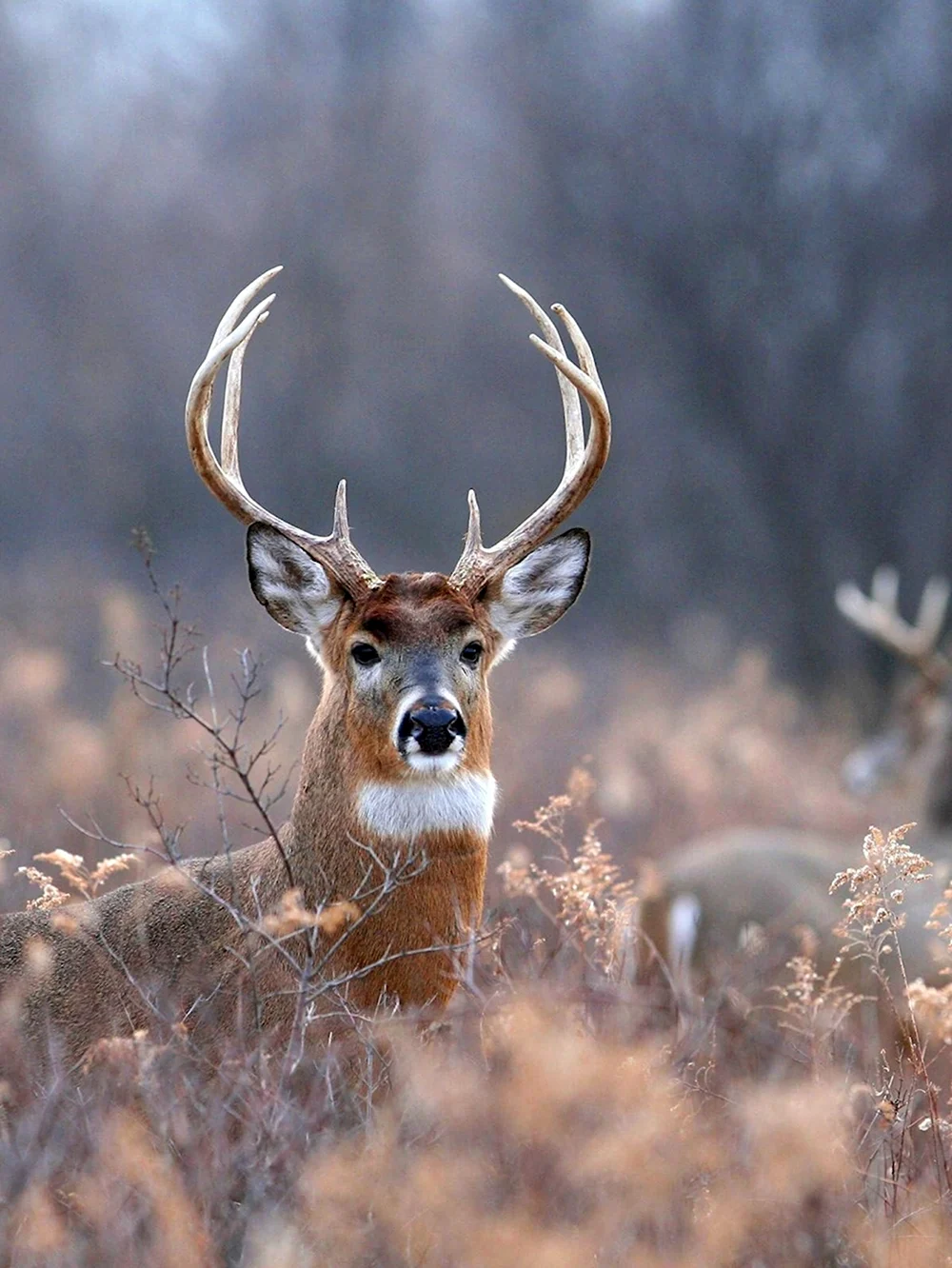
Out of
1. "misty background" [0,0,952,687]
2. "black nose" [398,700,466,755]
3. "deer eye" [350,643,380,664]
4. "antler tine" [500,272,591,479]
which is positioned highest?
"misty background" [0,0,952,687]

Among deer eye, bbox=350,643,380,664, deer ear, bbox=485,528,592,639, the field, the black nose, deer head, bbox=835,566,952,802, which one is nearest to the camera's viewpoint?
the field

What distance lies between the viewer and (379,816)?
440 centimetres

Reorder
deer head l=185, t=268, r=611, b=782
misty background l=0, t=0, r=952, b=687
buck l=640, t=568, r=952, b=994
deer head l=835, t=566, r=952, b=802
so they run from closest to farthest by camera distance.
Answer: deer head l=185, t=268, r=611, b=782 < buck l=640, t=568, r=952, b=994 < deer head l=835, t=566, r=952, b=802 < misty background l=0, t=0, r=952, b=687

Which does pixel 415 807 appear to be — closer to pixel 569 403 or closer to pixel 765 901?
pixel 569 403

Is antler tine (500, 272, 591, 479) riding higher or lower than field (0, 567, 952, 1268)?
higher

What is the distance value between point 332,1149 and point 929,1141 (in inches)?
54.0

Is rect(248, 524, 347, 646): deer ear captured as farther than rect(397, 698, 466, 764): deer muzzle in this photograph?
Yes

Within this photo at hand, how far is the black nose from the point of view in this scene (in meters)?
4.35

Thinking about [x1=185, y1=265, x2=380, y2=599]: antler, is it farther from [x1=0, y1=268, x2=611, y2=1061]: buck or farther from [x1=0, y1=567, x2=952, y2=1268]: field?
[x1=0, y1=567, x2=952, y2=1268]: field

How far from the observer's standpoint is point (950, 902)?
13.2 ft

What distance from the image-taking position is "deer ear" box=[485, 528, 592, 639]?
5023 millimetres

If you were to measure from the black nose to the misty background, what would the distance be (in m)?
11.4

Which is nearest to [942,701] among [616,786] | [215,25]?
[616,786]

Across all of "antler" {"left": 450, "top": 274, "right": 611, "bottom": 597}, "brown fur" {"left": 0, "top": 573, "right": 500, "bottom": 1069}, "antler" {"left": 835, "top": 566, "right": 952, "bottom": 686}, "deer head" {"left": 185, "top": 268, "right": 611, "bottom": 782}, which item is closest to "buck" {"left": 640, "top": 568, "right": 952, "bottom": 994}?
"deer head" {"left": 185, "top": 268, "right": 611, "bottom": 782}
